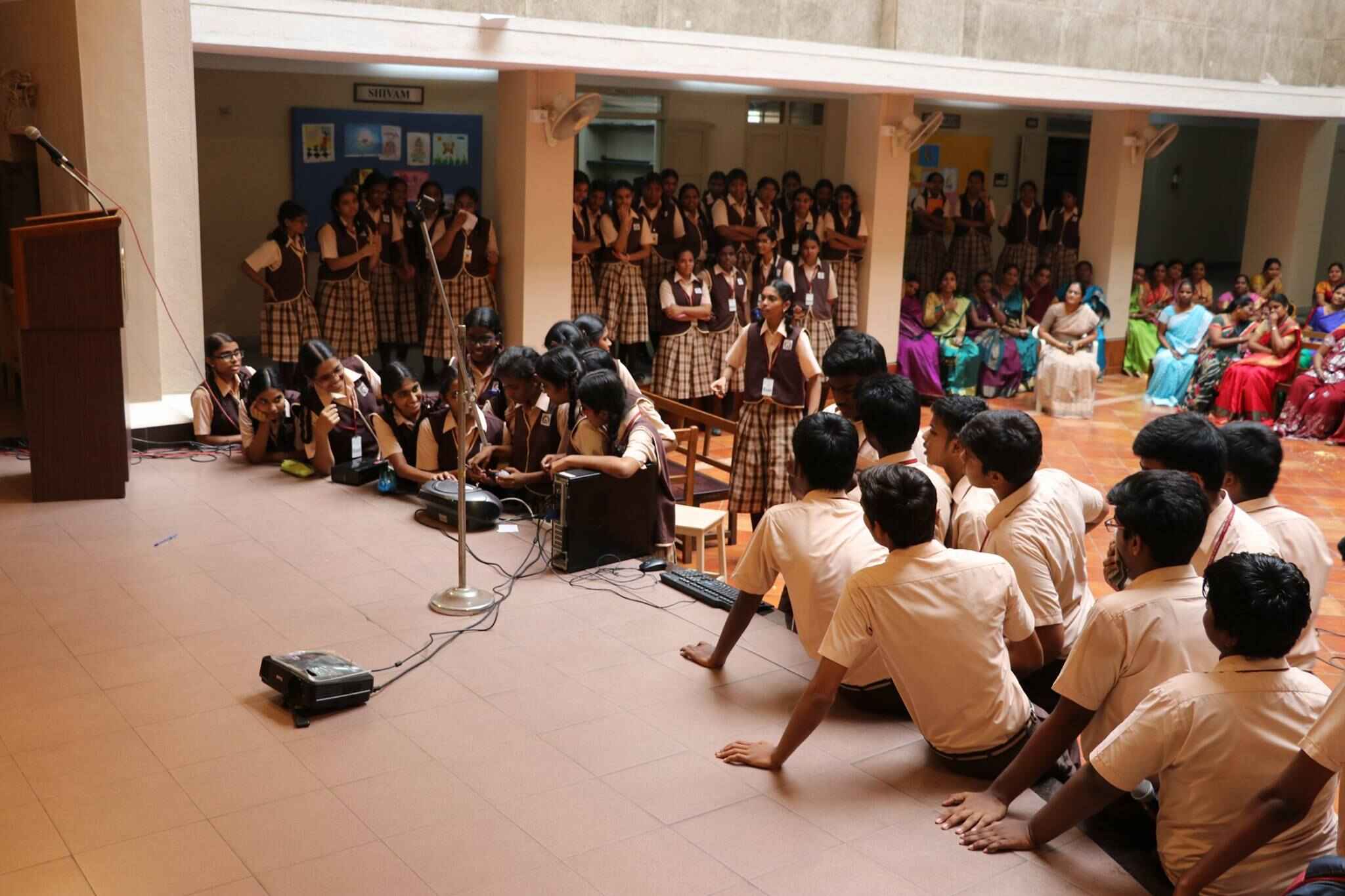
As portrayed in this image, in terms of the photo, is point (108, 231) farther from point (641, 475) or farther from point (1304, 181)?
point (1304, 181)

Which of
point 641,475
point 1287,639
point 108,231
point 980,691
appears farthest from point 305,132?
point 1287,639

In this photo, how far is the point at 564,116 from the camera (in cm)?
920

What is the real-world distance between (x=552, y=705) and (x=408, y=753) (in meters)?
0.52

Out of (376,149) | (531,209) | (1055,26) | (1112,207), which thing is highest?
(1055,26)

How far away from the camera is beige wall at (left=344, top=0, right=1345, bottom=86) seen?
930 centimetres

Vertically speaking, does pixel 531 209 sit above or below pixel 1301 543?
above

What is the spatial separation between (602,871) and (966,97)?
9.76 meters

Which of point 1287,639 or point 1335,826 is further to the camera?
point 1335,826

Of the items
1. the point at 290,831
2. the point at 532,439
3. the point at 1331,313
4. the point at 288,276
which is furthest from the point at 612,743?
the point at 1331,313

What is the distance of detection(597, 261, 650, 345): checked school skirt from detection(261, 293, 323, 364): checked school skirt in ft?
7.82

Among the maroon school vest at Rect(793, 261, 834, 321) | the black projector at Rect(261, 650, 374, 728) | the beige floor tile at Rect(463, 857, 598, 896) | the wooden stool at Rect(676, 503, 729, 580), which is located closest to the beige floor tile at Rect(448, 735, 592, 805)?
the beige floor tile at Rect(463, 857, 598, 896)

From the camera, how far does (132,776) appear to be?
3.56 m

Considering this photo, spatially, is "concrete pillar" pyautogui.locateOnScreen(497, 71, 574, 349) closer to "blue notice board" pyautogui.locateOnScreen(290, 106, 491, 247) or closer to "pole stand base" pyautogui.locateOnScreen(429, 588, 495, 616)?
"blue notice board" pyautogui.locateOnScreen(290, 106, 491, 247)

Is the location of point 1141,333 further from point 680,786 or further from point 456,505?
point 680,786
